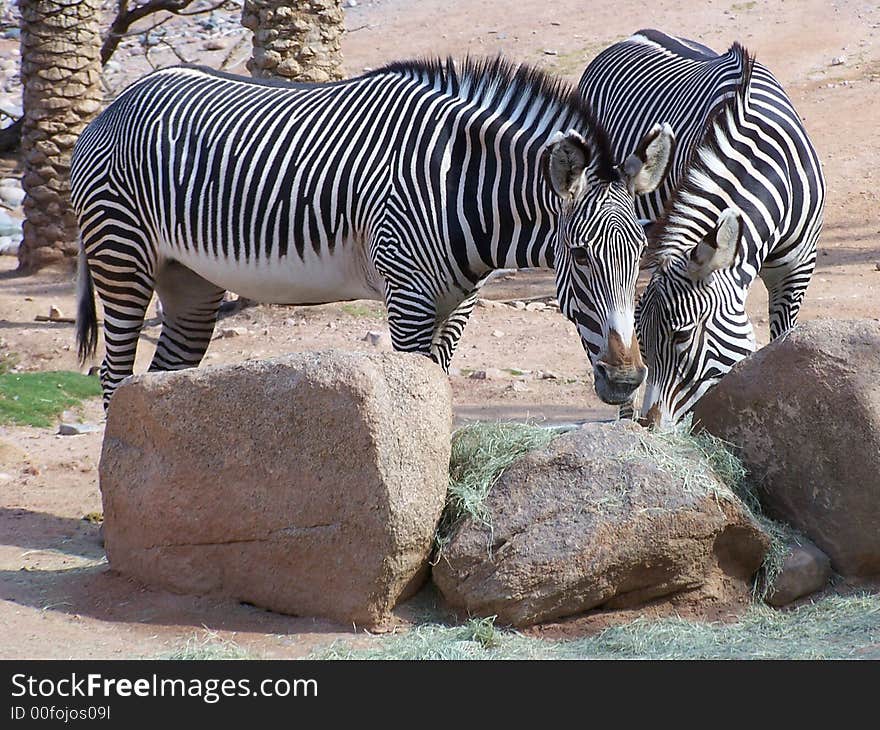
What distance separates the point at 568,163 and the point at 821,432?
4.98 feet

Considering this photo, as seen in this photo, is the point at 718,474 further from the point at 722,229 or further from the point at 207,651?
the point at 207,651

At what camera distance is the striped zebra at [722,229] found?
5320 mm

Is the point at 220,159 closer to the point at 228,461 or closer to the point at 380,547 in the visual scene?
the point at 228,461

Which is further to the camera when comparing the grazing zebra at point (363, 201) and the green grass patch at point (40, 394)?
the green grass patch at point (40, 394)

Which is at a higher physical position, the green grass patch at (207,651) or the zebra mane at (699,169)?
the zebra mane at (699,169)

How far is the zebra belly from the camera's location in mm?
5867

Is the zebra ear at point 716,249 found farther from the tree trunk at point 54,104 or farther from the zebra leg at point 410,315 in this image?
the tree trunk at point 54,104

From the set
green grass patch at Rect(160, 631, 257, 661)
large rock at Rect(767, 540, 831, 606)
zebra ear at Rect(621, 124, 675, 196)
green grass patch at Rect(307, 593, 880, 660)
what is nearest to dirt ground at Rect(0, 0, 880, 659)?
green grass patch at Rect(160, 631, 257, 661)

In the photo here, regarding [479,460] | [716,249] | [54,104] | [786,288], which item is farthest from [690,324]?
[54,104]

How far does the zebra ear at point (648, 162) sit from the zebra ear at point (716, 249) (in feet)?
1.30

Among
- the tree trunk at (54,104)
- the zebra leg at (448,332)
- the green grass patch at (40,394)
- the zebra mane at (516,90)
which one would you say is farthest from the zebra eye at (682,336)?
the tree trunk at (54,104)

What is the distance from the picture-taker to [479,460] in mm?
4777
